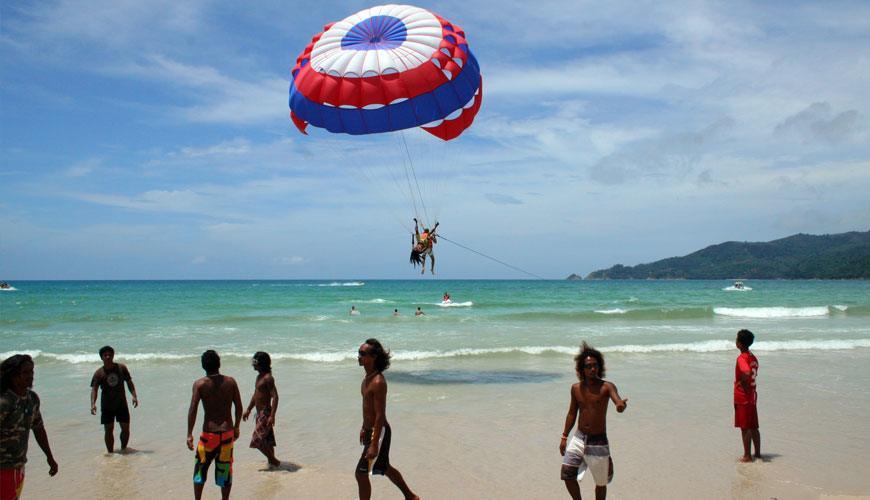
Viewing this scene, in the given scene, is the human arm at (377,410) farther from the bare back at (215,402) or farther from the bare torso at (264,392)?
the bare torso at (264,392)

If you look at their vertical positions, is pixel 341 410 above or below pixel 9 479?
→ below

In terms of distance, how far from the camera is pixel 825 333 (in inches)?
747

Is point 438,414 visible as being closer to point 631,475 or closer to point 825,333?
point 631,475

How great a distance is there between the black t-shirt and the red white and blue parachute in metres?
6.04

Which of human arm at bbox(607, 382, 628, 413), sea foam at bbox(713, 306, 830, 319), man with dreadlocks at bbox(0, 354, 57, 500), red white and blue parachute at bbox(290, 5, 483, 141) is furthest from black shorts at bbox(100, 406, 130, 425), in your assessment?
sea foam at bbox(713, 306, 830, 319)

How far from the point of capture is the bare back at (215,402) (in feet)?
16.2

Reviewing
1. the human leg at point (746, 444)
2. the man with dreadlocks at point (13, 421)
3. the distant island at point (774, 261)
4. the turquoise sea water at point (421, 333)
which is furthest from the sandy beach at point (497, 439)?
the distant island at point (774, 261)

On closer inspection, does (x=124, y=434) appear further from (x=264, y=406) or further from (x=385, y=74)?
(x=385, y=74)

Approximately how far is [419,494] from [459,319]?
2109 centimetres

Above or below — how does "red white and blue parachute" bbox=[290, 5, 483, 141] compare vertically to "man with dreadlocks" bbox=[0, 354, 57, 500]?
above

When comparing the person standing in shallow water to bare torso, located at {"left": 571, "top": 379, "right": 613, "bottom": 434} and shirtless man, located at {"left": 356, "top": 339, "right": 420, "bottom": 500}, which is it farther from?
bare torso, located at {"left": 571, "top": 379, "right": 613, "bottom": 434}

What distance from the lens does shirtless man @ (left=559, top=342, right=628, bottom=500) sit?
4.56m

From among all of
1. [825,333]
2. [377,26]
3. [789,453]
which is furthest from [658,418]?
[825,333]

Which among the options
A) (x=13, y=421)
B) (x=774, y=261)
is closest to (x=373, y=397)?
(x=13, y=421)
